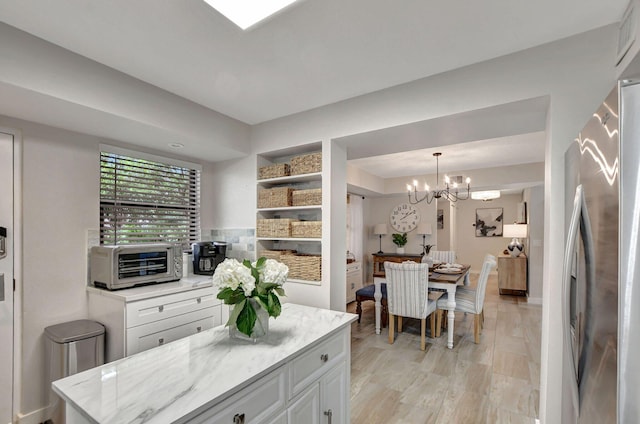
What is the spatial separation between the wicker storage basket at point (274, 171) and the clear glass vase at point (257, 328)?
1.77 meters

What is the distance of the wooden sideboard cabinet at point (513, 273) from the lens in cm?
627

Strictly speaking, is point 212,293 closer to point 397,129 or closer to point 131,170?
point 131,170

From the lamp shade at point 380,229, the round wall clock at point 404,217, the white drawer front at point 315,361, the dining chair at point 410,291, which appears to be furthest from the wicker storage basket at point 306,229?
the round wall clock at point 404,217

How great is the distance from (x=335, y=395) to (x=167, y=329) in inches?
59.9

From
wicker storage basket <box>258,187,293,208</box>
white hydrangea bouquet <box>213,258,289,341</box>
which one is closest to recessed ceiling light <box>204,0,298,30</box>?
white hydrangea bouquet <box>213,258,289,341</box>

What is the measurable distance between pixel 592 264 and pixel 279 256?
2.42m

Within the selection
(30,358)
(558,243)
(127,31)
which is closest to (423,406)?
(558,243)

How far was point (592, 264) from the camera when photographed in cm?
98

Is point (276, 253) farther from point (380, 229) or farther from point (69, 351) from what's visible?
point (380, 229)

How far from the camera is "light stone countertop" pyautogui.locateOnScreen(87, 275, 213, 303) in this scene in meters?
2.27

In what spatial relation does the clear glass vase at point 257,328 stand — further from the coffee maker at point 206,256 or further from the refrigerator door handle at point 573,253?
the coffee maker at point 206,256

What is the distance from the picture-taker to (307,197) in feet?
9.41

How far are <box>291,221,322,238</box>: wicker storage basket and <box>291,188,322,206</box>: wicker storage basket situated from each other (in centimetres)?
18

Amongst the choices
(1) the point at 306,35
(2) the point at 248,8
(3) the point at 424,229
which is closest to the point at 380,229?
(3) the point at 424,229
